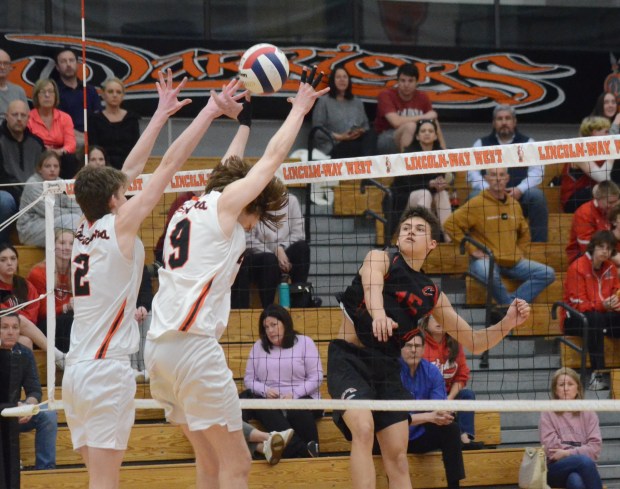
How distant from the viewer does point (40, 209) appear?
10898 mm

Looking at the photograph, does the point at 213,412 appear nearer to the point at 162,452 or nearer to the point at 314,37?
the point at 162,452

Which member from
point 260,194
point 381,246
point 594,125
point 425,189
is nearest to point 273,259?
point 381,246

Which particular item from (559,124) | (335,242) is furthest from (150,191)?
(559,124)

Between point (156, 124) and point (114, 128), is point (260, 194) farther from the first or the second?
point (114, 128)

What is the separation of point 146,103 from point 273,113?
1537mm

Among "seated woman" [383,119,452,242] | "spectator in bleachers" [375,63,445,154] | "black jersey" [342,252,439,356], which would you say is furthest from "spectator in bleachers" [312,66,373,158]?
"black jersey" [342,252,439,356]

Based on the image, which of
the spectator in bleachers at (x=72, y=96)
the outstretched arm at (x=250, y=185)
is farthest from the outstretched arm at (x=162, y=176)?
the spectator in bleachers at (x=72, y=96)

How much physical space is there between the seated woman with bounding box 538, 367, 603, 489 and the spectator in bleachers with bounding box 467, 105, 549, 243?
278 centimetres

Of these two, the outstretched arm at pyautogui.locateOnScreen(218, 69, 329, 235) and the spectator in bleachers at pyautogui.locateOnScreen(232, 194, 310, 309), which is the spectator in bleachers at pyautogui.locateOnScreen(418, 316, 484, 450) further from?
the outstretched arm at pyautogui.locateOnScreen(218, 69, 329, 235)

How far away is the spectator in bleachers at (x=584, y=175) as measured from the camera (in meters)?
12.2

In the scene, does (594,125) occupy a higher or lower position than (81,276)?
higher

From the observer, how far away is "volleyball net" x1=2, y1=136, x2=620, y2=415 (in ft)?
26.1

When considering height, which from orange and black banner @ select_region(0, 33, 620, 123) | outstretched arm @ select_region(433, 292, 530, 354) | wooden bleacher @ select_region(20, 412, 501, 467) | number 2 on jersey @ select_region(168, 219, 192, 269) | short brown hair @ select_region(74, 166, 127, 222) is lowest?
wooden bleacher @ select_region(20, 412, 501, 467)

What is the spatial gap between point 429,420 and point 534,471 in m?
0.92
